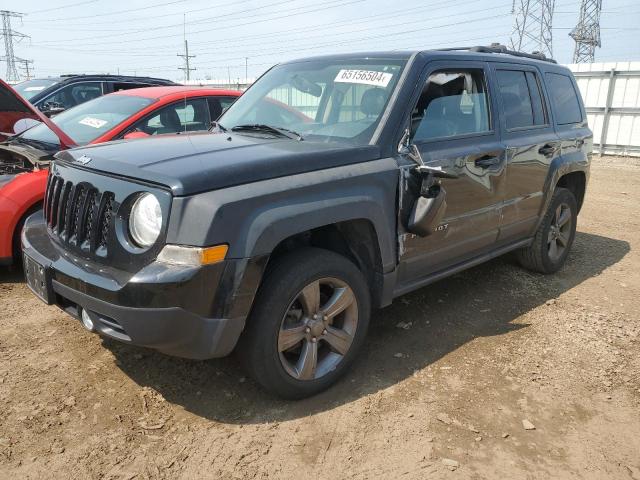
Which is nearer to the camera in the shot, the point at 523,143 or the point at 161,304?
the point at 161,304

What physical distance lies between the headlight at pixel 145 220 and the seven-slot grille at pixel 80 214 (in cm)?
13

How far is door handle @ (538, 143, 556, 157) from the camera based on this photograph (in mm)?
4352

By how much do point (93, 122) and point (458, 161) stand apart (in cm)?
361

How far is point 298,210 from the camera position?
2572 mm

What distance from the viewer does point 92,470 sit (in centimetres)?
232

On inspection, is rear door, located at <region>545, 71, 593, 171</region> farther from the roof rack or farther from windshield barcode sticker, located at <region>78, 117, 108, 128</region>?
windshield barcode sticker, located at <region>78, 117, 108, 128</region>

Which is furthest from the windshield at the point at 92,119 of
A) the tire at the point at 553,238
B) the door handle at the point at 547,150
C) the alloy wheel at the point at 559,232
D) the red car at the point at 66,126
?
the alloy wheel at the point at 559,232

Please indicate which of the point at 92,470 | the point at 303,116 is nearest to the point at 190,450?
the point at 92,470

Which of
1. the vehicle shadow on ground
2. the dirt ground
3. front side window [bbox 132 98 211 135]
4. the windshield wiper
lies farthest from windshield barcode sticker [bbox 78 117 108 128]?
the vehicle shadow on ground

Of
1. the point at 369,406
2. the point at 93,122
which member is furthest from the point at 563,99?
the point at 93,122

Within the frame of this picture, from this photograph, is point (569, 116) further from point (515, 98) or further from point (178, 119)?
point (178, 119)

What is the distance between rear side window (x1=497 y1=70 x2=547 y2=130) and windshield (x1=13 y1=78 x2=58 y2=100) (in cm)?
720

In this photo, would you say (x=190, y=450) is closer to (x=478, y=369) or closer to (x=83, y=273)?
(x=83, y=273)

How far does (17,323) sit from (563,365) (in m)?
3.67
